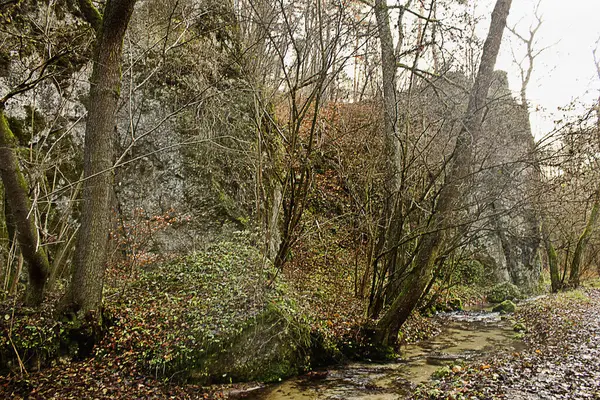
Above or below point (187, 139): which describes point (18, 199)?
below

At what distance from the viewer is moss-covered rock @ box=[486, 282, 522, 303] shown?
14453 millimetres

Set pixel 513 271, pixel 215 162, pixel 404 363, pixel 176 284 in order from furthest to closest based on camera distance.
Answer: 1. pixel 513 271
2. pixel 215 162
3. pixel 176 284
4. pixel 404 363

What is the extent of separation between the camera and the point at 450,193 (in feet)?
22.5

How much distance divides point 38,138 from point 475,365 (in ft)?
31.9

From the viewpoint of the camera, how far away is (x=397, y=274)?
8.09 m

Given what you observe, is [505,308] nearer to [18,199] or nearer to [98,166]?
[98,166]

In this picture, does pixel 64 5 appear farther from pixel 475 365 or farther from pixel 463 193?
pixel 475 365

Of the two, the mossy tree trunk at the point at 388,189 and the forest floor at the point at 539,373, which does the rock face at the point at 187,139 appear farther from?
the forest floor at the point at 539,373

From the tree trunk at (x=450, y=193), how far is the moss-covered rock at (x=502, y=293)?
9.18 m

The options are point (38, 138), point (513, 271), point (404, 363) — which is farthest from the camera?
point (513, 271)

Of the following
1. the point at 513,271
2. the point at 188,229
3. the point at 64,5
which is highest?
the point at 64,5

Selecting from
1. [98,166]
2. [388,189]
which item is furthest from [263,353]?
[388,189]

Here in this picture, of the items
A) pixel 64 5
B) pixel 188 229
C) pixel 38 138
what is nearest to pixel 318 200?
pixel 188 229

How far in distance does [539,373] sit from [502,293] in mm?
10503
